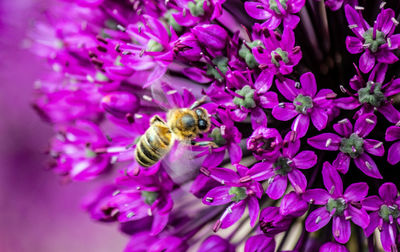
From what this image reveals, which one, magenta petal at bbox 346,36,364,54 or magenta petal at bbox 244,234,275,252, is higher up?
magenta petal at bbox 346,36,364,54

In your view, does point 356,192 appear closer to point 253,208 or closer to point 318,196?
point 318,196

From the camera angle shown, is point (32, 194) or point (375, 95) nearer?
point (375, 95)

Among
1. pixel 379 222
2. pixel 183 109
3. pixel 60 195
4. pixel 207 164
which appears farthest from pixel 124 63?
pixel 60 195

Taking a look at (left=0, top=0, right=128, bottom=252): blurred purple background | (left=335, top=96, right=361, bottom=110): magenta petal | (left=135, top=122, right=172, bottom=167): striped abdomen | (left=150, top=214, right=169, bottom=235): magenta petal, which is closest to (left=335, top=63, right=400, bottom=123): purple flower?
(left=335, top=96, right=361, bottom=110): magenta petal

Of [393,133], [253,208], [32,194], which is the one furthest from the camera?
[32,194]

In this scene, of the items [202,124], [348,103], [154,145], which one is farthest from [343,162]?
[154,145]

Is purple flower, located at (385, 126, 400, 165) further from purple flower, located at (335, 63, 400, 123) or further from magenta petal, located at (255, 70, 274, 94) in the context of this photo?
magenta petal, located at (255, 70, 274, 94)

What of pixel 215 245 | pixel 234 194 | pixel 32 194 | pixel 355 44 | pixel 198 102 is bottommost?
pixel 32 194
